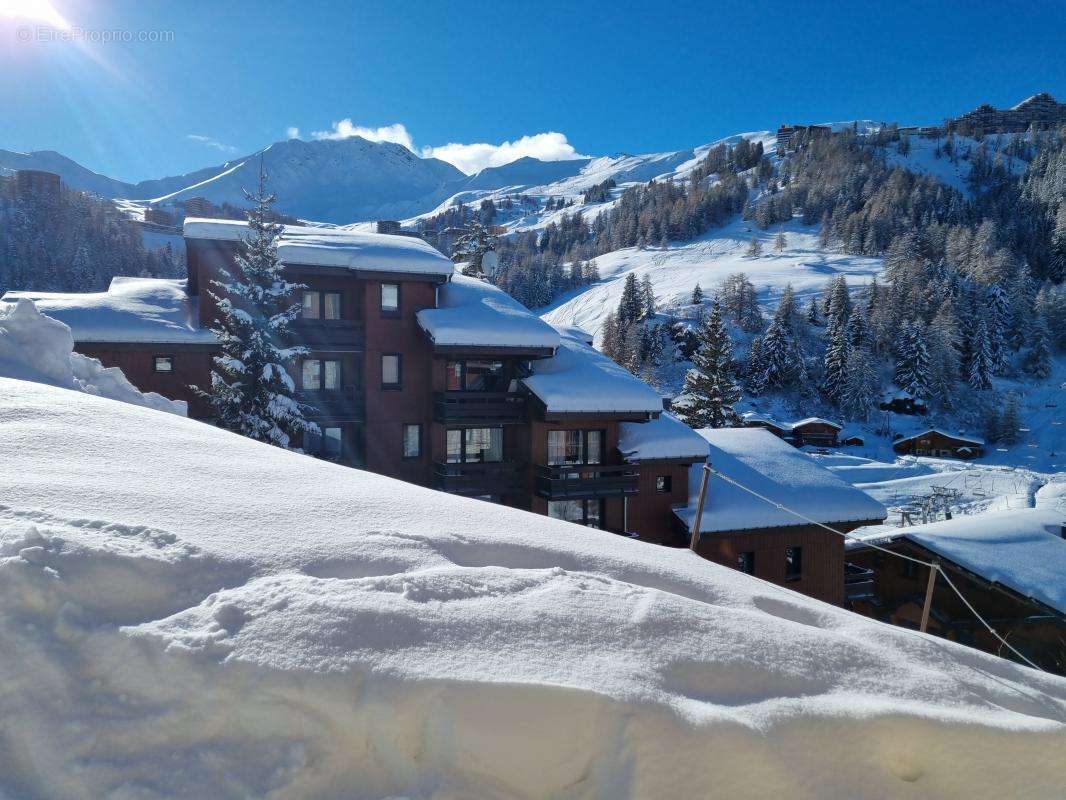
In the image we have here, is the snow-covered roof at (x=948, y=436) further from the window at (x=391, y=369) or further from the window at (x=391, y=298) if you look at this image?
the window at (x=391, y=298)

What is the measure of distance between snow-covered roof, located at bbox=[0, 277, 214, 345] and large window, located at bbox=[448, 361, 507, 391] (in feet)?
25.0

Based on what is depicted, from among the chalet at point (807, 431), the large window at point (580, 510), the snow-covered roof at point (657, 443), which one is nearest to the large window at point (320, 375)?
the large window at point (580, 510)

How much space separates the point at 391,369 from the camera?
21.0 m

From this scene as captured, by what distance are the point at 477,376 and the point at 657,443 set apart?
6.39 meters

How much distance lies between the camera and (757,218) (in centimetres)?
15125

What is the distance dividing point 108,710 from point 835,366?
87.6 m

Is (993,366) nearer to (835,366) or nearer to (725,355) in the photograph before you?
(835,366)

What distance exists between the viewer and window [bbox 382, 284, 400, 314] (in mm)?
20719

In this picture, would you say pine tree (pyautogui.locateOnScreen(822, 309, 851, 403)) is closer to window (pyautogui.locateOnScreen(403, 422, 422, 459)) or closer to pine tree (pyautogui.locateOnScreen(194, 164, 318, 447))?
window (pyautogui.locateOnScreen(403, 422, 422, 459))

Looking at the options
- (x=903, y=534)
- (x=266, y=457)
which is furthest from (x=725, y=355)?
(x=266, y=457)

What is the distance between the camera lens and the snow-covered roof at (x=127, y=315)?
18.3m

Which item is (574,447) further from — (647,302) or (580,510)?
(647,302)

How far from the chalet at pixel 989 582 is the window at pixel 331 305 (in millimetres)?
17299

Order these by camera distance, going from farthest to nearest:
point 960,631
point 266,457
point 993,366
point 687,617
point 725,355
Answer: point 993,366
point 725,355
point 960,631
point 266,457
point 687,617
